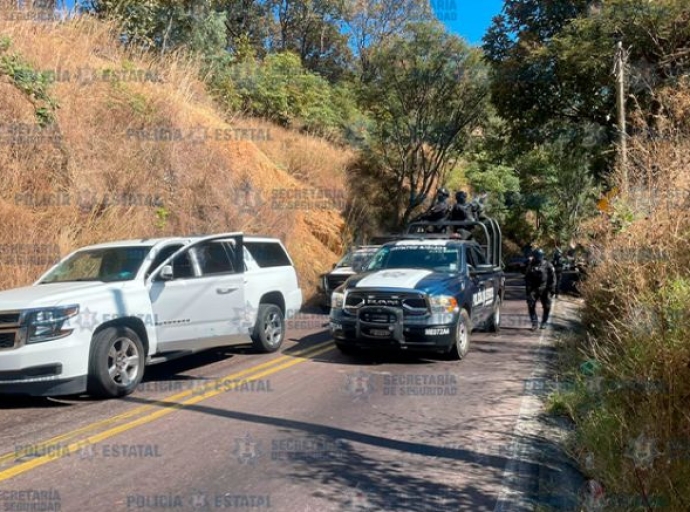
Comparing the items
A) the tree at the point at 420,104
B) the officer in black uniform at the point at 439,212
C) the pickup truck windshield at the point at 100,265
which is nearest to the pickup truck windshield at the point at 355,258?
the officer in black uniform at the point at 439,212

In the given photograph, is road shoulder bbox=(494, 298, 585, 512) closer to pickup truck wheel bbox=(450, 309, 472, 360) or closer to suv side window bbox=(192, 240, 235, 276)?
pickup truck wheel bbox=(450, 309, 472, 360)

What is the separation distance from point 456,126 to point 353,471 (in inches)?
971

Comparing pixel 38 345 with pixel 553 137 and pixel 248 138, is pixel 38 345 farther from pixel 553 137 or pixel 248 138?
pixel 553 137

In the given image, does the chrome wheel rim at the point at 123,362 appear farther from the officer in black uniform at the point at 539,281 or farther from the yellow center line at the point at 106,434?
the officer in black uniform at the point at 539,281

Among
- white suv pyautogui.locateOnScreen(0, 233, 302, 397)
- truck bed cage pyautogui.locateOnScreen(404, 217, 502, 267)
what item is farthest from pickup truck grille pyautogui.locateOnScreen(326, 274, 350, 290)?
white suv pyautogui.locateOnScreen(0, 233, 302, 397)

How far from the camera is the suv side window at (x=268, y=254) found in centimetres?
1042

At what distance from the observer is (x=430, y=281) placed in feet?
32.1

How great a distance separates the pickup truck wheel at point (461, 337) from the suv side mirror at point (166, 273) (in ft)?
14.2

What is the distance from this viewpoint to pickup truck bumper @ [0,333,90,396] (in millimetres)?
6625

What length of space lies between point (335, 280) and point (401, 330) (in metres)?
6.17

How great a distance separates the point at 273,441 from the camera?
5938 mm

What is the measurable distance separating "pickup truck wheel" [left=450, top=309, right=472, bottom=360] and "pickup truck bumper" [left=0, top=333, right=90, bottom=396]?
17.8 feet

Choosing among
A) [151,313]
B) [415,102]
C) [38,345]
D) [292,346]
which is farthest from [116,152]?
[415,102]

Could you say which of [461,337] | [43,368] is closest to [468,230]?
[461,337]
